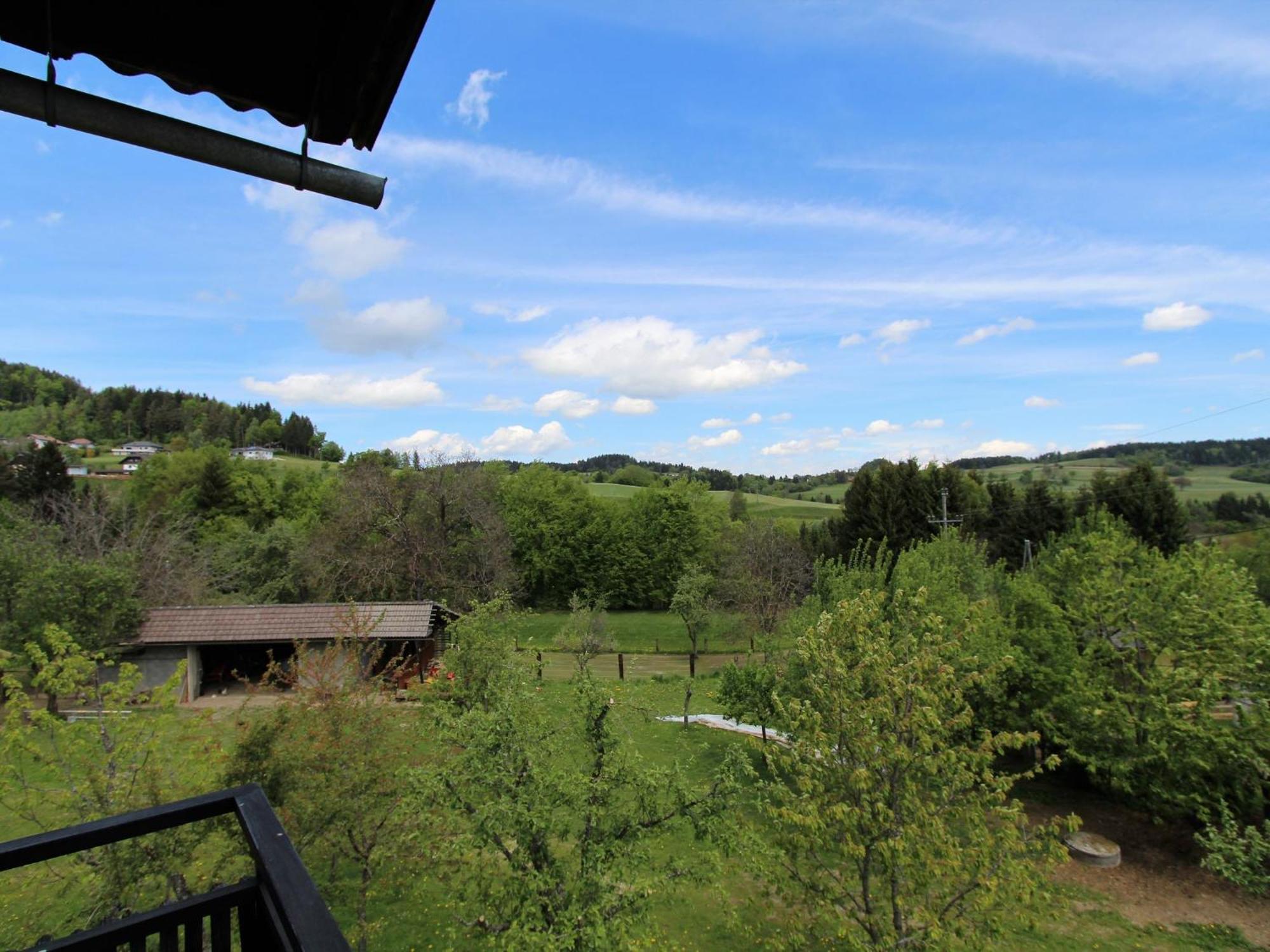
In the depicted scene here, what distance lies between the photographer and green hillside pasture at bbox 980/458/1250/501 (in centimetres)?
4881

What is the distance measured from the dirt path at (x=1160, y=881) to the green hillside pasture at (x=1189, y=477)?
33.3 metres

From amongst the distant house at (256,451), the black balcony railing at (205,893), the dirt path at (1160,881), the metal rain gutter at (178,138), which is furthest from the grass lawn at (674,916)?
the distant house at (256,451)

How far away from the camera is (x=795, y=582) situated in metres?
35.1

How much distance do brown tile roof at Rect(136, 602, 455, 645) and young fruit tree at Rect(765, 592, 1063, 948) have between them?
15789 millimetres

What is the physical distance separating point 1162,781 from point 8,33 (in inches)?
719

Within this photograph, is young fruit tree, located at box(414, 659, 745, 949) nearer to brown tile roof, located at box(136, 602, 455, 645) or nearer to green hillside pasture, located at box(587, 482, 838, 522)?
brown tile roof, located at box(136, 602, 455, 645)

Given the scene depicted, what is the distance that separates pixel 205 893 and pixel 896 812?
8871 millimetres

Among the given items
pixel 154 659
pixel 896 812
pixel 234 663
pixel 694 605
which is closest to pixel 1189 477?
pixel 694 605

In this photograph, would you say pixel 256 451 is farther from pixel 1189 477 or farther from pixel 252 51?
pixel 1189 477

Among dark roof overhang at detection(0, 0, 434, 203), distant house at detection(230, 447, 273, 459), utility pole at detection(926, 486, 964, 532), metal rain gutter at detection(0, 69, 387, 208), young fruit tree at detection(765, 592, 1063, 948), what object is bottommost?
young fruit tree at detection(765, 592, 1063, 948)

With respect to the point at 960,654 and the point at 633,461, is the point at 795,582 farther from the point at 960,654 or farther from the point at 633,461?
the point at 633,461

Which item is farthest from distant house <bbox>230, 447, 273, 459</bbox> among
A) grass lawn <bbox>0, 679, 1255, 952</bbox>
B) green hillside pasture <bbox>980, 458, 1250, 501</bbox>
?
green hillside pasture <bbox>980, 458, 1250, 501</bbox>

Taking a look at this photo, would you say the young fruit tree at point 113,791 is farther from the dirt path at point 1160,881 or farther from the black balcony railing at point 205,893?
the dirt path at point 1160,881

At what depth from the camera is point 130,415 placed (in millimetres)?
85750
